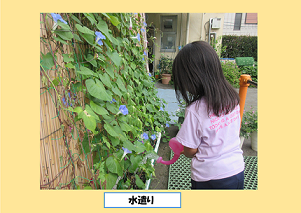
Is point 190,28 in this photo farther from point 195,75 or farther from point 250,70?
point 195,75

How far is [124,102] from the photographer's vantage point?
63.8 inches

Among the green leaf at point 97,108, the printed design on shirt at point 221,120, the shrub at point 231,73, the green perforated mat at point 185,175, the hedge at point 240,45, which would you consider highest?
the hedge at point 240,45

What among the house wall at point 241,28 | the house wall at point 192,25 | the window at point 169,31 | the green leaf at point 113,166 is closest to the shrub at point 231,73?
the house wall at point 192,25

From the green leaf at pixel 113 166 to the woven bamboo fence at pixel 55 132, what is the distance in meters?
0.18

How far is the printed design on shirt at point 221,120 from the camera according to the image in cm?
86

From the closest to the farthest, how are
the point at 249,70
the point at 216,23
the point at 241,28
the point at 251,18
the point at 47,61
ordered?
the point at 47,61
the point at 216,23
the point at 249,70
the point at 251,18
the point at 241,28

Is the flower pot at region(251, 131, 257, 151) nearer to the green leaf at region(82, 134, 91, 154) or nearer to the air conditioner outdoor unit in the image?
the green leaf at region(82, 134, 91, 154)

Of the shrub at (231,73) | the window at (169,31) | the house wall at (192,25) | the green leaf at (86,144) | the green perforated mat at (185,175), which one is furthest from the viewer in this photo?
the window at (169,31)

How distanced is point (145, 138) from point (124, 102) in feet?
1.22

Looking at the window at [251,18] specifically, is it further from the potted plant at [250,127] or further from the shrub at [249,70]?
the potted plant at [250,127]

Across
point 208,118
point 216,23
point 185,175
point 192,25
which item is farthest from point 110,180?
point 216,23

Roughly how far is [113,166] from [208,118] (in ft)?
2.00

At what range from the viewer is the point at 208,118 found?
860mm

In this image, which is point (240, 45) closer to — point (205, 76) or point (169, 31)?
point (169, 31)
